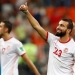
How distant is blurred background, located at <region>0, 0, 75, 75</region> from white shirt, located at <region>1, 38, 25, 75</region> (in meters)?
3.64

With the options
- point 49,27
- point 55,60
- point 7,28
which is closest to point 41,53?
point 49,27

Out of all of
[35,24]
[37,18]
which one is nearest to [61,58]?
[35,24]

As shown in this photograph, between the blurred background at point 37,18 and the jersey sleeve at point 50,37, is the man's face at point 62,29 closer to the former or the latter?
the jersey sleeve at point 50,37

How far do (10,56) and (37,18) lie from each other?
726 cm

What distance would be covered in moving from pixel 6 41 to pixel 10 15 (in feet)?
26.1

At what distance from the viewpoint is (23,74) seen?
14.5 m

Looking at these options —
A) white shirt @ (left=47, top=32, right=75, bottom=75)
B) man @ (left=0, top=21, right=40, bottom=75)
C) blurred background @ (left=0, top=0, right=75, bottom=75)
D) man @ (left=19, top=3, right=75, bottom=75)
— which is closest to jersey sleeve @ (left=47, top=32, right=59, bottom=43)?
man @ (left=19, top=3, right=75, bottom=75)

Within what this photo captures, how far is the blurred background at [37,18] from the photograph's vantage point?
15117mm

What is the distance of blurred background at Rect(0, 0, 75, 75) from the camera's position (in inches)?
595

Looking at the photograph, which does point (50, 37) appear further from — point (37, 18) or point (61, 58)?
point (37, 18)

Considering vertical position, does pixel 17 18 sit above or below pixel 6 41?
below

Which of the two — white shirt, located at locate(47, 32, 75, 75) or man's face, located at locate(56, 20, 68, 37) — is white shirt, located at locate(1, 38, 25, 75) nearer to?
white shirt, located at locate(47, 32, 75, 75)

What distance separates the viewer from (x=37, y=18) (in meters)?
18.0

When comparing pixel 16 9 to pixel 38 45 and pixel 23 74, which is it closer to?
pixel 38 45
